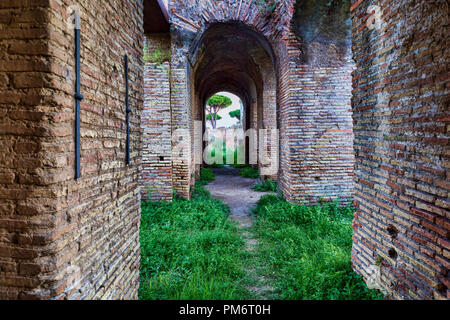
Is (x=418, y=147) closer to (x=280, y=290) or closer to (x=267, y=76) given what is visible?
(x=280, y=290)

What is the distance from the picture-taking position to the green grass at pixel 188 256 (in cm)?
327

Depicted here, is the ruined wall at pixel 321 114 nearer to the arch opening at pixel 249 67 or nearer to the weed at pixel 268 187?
the arch opening at pixel 249 67

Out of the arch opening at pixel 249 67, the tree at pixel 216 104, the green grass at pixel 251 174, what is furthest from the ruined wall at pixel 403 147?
the tree at pixel 216 104

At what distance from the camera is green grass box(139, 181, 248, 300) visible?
3.27 metres

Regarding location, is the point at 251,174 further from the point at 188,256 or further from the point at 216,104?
the point at 216,104

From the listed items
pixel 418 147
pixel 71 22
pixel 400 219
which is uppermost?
pixel 71 22

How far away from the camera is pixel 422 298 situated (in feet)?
8.12

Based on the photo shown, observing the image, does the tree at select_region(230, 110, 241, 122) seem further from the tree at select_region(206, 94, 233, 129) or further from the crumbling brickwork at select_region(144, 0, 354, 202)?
the crumbling brickwork at select_region(144, 0, 354, 202)

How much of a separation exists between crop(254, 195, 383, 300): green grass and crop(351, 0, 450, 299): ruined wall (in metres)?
0.31

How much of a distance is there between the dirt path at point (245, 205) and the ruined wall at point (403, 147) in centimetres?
129

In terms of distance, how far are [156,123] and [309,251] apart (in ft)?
15.3
